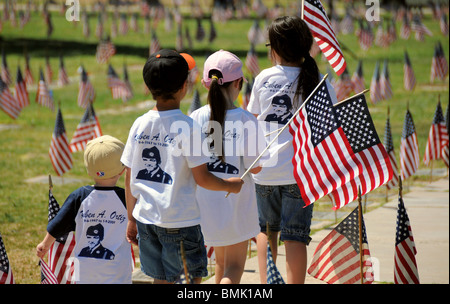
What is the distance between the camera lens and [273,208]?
5.14 metres

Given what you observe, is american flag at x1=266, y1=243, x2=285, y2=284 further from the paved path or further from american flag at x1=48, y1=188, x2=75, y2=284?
the paved path

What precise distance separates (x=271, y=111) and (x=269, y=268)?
143 centimetres

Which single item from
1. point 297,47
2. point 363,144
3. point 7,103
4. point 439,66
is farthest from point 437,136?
point 439,66

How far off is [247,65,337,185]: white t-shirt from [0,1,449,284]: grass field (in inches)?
110

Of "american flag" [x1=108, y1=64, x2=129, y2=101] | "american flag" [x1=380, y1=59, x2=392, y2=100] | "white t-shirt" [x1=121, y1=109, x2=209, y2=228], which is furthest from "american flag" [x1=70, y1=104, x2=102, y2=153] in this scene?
"american flag" [x1=380, y1=59, x2=392, y2=100]

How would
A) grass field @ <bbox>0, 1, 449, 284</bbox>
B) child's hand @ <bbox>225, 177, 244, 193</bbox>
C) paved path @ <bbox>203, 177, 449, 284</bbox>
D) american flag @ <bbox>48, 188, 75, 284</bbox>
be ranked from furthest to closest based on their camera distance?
grass field @ <bbox>0, 1, 449, 284</bbox> → paved path @ <bbox>203, 177, 449, 284</bbox> → american flag @ <bbox>48, 188, 75, 284</bbox> → child's hand @ <bbox>225, 177, 244, 193</bbox>

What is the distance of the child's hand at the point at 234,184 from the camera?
167 inches

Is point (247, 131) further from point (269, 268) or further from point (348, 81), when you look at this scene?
point (348, 81)

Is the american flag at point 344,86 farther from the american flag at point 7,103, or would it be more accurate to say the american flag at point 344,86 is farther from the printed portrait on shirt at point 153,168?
the printed portrait on shirt at point 153,168

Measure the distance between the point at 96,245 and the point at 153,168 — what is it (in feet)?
2.44

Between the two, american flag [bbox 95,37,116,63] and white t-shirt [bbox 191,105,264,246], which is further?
american flag [bbox 95,37,116,63]

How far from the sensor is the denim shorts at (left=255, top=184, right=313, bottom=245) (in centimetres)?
496

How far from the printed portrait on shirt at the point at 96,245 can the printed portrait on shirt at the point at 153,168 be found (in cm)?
62
